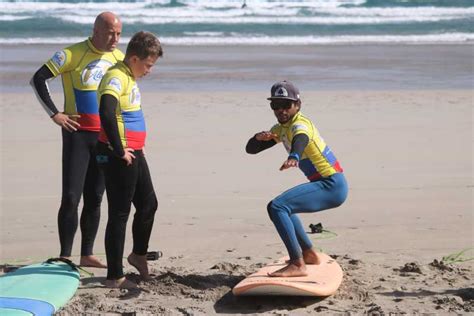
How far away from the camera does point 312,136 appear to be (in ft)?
18.8

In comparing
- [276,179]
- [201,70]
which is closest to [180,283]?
[276,179]

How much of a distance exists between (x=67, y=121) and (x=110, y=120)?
31.2 inches

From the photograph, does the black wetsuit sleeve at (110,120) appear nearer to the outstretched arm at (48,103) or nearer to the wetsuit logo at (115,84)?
the wetsuit logo at (115,84)

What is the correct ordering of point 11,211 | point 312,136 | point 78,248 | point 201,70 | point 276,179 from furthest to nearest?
point 201,70 → point 276,179 → point 11,211 → point 78,248 → point 312,136

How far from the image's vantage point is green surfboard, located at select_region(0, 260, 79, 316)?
5.29 m

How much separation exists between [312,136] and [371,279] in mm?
1122

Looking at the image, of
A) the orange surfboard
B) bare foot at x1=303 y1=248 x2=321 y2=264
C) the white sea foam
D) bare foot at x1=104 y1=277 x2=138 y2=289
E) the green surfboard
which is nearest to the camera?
the green surfboard

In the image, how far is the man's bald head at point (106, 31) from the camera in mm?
6094

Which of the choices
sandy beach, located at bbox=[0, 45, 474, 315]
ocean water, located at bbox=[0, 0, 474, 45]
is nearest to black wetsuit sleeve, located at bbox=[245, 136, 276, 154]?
sandy beach, located at bbox=[0, 45, 474, 315]

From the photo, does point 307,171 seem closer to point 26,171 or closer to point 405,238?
point 405,238

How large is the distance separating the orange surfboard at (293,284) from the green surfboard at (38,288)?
3.36ft

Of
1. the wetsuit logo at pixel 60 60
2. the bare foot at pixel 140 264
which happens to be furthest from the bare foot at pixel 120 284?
the wetsuit logo at pixel 60 60

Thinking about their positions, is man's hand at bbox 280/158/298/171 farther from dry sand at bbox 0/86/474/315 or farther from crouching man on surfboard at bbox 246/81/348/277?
dry sand at bbox 0/86/474/315

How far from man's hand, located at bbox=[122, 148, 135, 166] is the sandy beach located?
829mm
